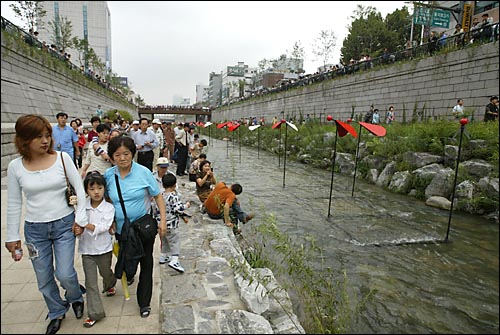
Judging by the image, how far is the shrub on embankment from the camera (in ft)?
28.2

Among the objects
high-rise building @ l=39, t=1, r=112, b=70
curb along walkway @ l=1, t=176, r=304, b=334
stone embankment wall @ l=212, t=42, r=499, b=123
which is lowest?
curb along walkway @ l=1, t=176, r=304, b=334

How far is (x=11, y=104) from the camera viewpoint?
11.7 metres

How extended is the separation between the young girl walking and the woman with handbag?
0.38 feet

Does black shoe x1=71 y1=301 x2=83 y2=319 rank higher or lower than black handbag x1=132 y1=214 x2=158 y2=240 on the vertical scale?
lower

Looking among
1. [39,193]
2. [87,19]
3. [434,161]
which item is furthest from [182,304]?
[87,19]

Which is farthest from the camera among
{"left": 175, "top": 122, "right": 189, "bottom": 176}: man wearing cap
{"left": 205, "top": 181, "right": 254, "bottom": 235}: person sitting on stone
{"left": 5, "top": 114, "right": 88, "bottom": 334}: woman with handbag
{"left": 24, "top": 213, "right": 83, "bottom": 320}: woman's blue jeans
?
{"left": 175, "top": 122, "right": 189, "bottom": 176}: man wearing cap

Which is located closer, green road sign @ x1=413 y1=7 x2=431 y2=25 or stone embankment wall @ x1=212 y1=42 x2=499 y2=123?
stone embankment wall @ x1=212 y1=42 x2=499 y2=123

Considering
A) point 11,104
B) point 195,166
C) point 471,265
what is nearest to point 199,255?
point 195,166

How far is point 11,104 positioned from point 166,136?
225 inches

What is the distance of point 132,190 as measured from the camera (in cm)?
289

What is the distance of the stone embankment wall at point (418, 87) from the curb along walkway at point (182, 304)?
38.9ft

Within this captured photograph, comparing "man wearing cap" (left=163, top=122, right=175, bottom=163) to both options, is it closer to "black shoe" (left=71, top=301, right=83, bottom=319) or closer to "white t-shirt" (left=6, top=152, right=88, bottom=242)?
"black shoe" (left=71, top=301, right=83, bottom=319)

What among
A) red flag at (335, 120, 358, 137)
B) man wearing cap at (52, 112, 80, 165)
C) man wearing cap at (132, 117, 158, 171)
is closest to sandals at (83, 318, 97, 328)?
man wearing cap at (52, 112, 80, 165)

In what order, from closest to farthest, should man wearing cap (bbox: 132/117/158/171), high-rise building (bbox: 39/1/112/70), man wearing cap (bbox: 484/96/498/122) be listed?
man wearing cap (bbox: 132/117/158/171)
man wearing cap (bbox: 484/96/498/122)
high-rise building (bbox: 39/1/112/70)
